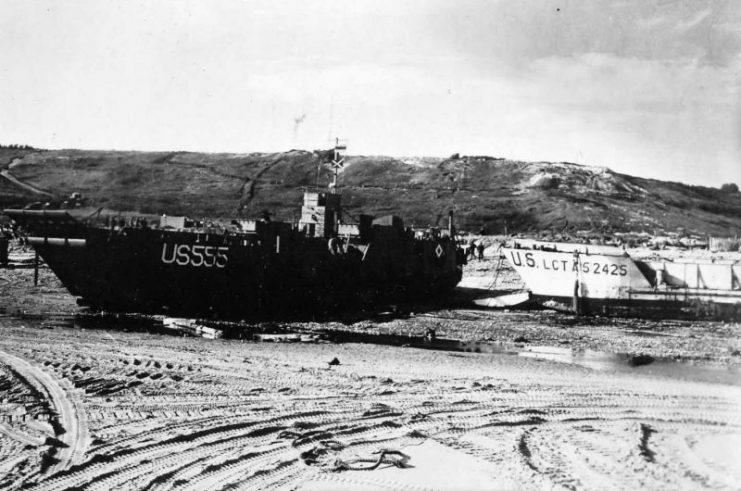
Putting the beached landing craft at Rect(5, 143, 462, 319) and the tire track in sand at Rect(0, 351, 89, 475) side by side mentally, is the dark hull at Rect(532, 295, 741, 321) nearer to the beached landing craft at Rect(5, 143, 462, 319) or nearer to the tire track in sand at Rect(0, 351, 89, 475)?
the beached landing craft at Rect(5, 143, 462, 319)

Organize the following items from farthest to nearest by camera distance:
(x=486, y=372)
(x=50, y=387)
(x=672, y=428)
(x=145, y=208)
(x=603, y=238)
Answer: (x=145, y=208), (x=603, y=238), (x=486, y=372), (x=50, y=387), (x=672, y=428)

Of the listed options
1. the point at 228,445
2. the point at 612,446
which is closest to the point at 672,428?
the point at 612,446

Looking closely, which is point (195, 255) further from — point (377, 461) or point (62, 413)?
point (377, 461)

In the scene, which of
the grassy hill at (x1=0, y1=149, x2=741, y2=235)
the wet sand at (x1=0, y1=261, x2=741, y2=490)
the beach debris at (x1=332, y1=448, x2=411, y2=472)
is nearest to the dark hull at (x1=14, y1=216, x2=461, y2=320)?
the wet sand at (x1=0, y1=261, x2=741, y2=490)

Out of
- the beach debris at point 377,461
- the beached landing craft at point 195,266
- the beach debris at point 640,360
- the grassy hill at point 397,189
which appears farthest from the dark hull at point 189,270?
the grassy hill at point 397,189

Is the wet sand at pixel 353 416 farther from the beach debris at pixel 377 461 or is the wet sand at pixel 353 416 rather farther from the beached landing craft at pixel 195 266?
the beached landing craft at pixel 195 266

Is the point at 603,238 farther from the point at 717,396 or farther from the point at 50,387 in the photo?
the point at 50,387
